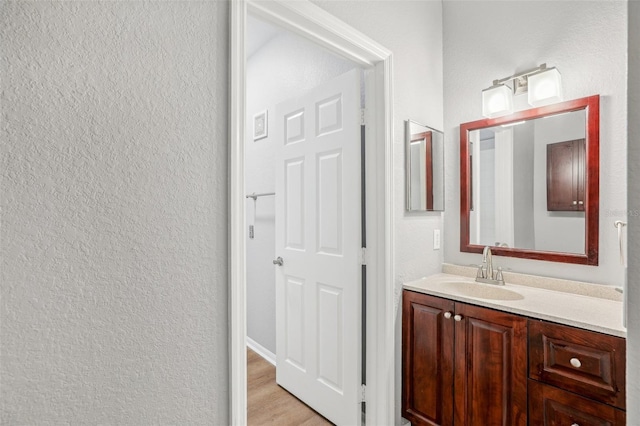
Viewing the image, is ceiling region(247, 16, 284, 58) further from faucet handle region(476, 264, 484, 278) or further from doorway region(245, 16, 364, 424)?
faucet handle region(476, 264, 484, 278)

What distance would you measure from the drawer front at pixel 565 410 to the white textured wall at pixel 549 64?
641 mm

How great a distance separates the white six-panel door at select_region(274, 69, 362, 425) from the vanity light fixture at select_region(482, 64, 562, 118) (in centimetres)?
80

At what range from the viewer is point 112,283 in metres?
0.93

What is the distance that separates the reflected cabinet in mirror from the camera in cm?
165

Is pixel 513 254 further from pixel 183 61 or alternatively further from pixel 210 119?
pixel 183 61

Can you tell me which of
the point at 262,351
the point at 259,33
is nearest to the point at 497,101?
the point at 259,33

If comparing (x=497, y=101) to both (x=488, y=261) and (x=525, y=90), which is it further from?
(x=488, y=261)

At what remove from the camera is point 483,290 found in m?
1.88

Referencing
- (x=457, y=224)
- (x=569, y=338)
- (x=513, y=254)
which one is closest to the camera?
(x=569, y=338)

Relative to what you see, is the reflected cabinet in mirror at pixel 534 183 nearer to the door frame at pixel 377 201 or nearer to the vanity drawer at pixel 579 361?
the vanity drawer at pixel 579 361

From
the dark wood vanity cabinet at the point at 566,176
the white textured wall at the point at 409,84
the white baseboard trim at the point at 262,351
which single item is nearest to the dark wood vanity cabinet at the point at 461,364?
the white textured wall at the point at 409,84

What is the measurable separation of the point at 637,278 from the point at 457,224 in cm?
158

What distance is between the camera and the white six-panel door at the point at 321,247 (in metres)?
1.84

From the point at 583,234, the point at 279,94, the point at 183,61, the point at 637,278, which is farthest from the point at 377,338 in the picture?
the point at 279,94
